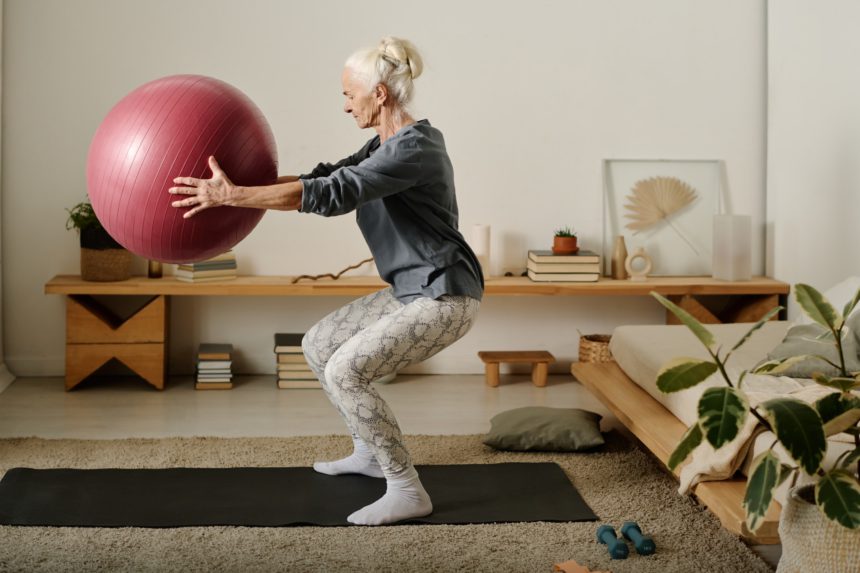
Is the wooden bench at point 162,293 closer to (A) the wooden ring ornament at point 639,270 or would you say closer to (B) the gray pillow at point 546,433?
(A) the wooden ring ornament at point 639,270

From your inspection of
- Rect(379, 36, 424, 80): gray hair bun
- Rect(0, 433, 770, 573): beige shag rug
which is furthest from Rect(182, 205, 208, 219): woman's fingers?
Rect(0, 433, 770, 573): beige shag rug

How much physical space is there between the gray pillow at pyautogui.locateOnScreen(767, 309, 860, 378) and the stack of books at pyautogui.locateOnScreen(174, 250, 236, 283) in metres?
2.63

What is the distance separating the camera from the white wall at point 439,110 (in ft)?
16.1

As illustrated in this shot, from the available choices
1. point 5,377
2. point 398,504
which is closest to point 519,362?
point 398,504

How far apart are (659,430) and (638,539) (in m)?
0.49

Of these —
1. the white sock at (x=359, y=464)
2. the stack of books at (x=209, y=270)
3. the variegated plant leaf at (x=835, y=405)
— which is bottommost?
the white sock at (x=359, y=464)

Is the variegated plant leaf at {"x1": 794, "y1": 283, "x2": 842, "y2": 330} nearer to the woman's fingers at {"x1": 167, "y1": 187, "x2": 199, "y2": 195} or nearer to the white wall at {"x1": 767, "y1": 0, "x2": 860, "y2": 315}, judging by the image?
the woman's fingers at {"x1": 167, "y1": 187, "x2": 199, "y2": 195}

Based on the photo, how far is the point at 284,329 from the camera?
16.9 ft

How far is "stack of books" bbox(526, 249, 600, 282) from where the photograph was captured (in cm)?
491

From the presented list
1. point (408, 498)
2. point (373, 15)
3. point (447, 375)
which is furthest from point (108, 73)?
point (408, 498)

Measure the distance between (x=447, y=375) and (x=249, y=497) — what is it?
2.06 metres

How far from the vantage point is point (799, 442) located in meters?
1.70

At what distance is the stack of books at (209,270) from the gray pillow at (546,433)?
162 cm

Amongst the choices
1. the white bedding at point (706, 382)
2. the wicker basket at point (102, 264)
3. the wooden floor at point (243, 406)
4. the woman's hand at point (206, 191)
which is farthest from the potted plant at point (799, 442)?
the wicker basket at point (102, 264)
